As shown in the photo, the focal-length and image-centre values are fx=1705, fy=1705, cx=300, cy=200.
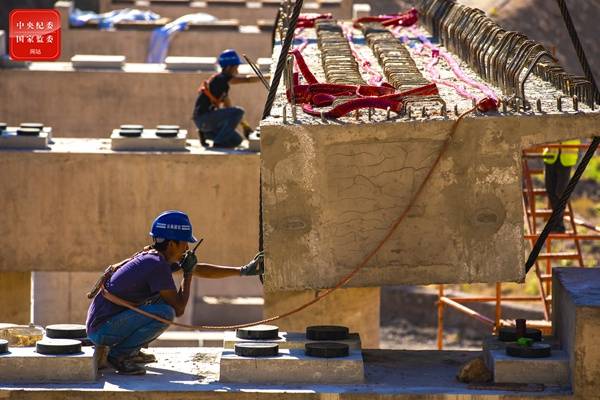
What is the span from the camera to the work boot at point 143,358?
12.8 m

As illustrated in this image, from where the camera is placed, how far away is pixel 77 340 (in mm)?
12719

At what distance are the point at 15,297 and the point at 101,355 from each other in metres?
8.33

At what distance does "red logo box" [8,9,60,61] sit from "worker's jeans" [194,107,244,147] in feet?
7.01

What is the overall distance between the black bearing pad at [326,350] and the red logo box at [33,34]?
30.0 feet

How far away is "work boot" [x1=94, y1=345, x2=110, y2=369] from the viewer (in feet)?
40.8

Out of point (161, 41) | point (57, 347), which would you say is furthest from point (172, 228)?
point (161, 41)

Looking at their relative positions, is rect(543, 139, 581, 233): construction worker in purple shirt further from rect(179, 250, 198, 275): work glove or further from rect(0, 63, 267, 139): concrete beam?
rect(179, 250, 198, 275): work glove

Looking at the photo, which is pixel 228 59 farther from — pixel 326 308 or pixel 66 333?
pixel 66 333

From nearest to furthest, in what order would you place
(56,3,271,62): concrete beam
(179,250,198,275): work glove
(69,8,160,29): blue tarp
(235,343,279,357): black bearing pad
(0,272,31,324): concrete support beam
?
1. (235,343,279,357): black bearing pad
2. (179,250,198,275): work glove
3. (0,272,31,324): concrete support beam
4. (56,3,271,62): concrete beam
5. (69,8,160,29): blue tarp

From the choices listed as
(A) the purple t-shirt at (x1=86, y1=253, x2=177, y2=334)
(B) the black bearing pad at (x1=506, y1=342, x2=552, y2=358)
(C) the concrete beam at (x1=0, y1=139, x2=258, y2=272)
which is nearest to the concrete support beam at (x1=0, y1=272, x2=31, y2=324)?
(C) the concrete beam at (x1=0, y1=139, x2=258, y2=272)

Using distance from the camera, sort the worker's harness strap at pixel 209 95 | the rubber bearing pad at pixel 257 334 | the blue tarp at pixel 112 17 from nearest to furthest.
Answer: the rubber bearing pad at pixel 257 334 → the worker's harness strap at pixel 209 95 → the blue tarp at pixel 112 17

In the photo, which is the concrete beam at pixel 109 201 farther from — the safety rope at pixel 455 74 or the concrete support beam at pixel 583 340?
the concrete support beam at pixel 583 340

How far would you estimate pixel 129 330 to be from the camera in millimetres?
12547

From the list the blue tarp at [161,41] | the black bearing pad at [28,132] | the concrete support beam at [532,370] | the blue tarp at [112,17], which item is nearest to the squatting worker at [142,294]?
the concrete support beam at [532,370]
